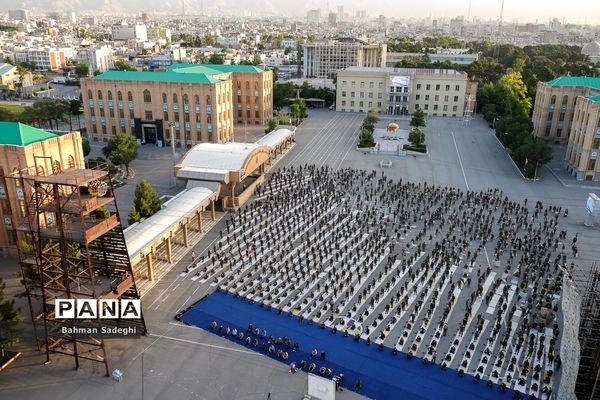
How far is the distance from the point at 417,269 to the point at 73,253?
22.6 metres

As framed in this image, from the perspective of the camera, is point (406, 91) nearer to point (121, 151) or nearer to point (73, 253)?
point (121, 151)

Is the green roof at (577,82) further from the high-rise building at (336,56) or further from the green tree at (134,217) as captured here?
the high-rise building at (336,56)

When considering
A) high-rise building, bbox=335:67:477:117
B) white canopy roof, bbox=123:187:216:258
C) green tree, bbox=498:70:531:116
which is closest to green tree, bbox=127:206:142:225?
white canopy roof, bbox=123:187:216:258

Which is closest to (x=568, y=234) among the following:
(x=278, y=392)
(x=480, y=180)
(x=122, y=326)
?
(x=480, y=180)

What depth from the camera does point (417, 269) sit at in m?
34.5

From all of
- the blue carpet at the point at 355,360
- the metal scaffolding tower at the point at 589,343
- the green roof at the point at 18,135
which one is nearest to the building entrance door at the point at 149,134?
the green roof at the point at 18,135

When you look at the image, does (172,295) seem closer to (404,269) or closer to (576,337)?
(404,269)

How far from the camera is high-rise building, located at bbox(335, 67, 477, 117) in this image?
92875 millimetres

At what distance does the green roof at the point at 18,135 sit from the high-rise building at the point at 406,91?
70586mm

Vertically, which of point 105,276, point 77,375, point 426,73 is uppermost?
point 426,73

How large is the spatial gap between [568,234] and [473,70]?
316 ft

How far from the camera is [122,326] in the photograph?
26.0 metres

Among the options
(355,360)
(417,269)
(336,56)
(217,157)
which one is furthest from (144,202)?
(336,56)

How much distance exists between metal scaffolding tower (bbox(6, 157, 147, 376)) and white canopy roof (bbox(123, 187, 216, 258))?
271cm
